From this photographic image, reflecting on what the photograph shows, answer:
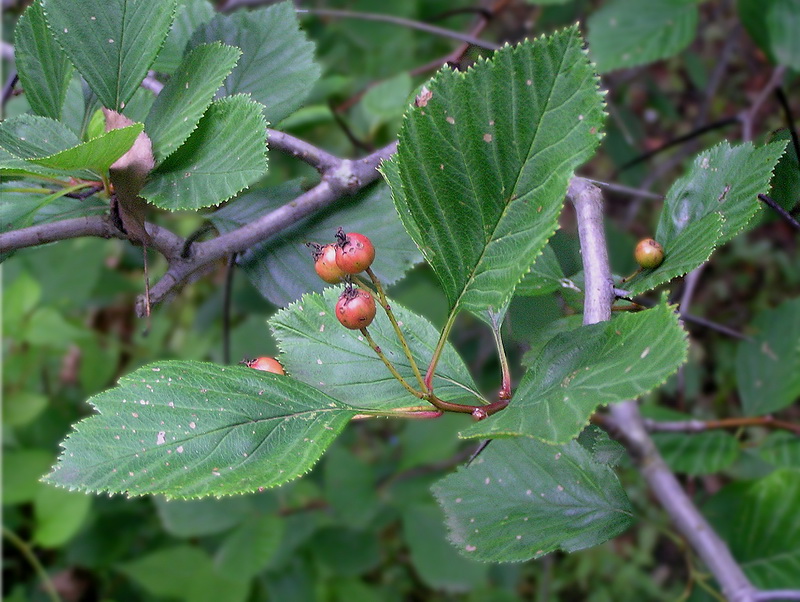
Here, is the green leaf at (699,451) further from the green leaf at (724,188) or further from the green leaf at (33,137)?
the green leaf at (33,137)

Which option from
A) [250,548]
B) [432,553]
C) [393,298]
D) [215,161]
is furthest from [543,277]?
[393,298]

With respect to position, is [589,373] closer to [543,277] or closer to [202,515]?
[543,277]

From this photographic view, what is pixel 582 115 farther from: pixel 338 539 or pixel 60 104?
pixel 338 539

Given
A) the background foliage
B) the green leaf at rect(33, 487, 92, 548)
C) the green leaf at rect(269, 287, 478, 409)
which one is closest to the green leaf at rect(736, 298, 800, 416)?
the background foliage

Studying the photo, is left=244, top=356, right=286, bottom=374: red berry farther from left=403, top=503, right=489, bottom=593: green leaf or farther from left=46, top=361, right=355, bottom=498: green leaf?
left=403, top=503, right=489, bottom=593: green leaf

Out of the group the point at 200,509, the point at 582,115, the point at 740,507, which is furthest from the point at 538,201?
the point at 200,509
